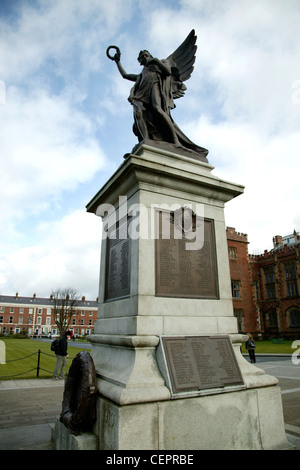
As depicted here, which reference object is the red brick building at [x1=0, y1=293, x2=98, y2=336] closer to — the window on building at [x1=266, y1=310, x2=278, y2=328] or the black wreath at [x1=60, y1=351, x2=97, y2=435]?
the window on building at [x1=266, y1=310, x2=278, y2=328]

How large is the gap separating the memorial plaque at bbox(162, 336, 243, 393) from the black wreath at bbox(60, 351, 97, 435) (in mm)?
958

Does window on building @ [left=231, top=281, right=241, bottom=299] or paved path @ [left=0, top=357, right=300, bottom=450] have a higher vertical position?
window on building @ [left=231, top=281, right=241, bottom=299]

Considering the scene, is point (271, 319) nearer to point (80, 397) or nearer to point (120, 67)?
point (120, 67)

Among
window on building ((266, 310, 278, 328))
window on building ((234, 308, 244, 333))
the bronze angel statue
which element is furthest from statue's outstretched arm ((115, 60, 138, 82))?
window on building ((266, 310, 278, 328))

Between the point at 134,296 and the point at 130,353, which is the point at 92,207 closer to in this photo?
the point at 134,296

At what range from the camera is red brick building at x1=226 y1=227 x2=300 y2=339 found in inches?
1741

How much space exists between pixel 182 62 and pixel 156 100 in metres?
1.57

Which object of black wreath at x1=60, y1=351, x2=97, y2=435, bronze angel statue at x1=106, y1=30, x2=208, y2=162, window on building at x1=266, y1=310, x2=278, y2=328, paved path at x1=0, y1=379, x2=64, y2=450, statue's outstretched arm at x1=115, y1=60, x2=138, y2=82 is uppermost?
statue's outstretched arm at x1=115, y1=60, x2=138, y2=82

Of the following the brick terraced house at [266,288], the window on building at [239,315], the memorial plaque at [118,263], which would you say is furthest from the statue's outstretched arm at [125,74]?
the window on building at [239,315]

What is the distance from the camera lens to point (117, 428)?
296 cm

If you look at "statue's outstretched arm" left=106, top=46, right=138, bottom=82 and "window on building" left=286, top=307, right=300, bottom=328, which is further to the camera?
"window on building" left=286, top=307, right=300, bottom=328

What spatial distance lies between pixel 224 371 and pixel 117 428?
1.61 m

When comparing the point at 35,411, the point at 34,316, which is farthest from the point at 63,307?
the point at 35,411

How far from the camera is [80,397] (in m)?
3.53
